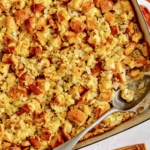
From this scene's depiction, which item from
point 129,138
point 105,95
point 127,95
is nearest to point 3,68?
point 105,95

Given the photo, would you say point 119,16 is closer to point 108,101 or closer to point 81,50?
point 81,50

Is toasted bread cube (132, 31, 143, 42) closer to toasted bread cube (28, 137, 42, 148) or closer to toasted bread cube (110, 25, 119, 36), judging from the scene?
toasted bread cube (110, 25, 119, 36)

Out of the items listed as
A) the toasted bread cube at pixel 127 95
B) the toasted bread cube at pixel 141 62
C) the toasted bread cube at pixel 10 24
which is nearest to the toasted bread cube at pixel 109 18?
the toasted bread cube at pixel 141 62

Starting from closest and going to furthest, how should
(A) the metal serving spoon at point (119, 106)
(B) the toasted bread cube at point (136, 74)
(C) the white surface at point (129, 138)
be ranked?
(A) the metal serving spoon at point (119, 106) < (B) the toasted bread cube at point (136, 74) < (C) the white surface at point (129, 138)

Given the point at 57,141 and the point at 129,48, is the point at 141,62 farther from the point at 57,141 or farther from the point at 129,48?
the point at 57,141

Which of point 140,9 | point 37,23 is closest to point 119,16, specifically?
point 140,9

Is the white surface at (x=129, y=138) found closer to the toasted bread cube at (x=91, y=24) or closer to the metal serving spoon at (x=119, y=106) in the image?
the metal serving spoon at (x=119, y=106)
